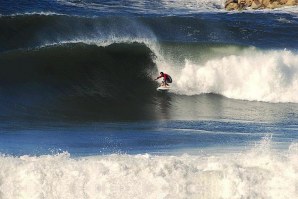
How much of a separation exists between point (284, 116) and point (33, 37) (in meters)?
10.4

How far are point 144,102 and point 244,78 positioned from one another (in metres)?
4.49

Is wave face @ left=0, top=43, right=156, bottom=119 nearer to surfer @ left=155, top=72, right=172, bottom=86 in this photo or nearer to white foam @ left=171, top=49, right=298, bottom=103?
surfer @ left=155, top=72, right=172, bottom=86

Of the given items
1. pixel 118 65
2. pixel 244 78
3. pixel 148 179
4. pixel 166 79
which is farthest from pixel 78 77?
pixel 148 179

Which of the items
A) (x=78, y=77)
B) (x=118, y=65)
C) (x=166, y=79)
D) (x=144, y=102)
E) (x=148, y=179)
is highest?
(x=118, y=65)

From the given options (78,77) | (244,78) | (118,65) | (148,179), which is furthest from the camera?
(118,65)

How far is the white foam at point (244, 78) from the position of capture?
20.8 m

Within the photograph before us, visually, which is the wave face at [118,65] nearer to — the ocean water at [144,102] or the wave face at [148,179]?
the ocean water at [144,102]

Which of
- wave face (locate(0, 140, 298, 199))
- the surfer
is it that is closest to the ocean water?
wave face (locate(0, 140, 298, 199))

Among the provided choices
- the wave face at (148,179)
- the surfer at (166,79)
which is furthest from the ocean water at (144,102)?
the surfer at (166,79)

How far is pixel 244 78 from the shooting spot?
→ 71.4 feet

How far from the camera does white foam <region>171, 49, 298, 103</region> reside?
2077 cm

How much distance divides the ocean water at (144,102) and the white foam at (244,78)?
0.14 ft

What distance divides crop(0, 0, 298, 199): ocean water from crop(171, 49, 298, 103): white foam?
0.04 meters

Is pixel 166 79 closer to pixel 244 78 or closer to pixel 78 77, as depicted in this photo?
pixel 78 77
